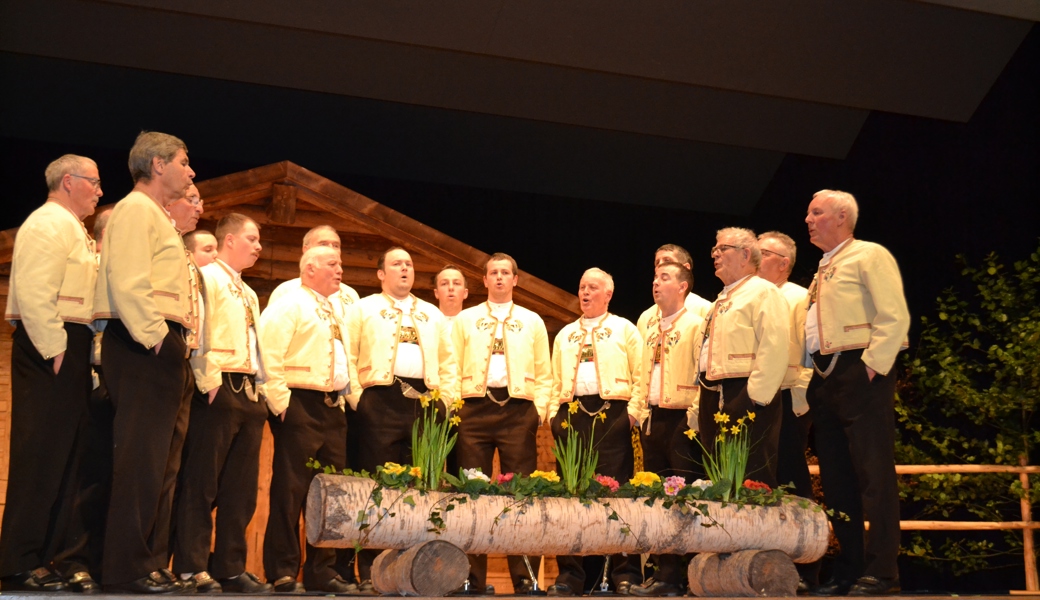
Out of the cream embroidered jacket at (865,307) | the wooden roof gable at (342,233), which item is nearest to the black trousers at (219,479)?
the wooden roof gable at (342,233)

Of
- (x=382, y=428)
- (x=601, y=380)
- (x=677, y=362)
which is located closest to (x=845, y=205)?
(x=677, y=362)

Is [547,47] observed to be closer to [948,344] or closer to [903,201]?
[903,201]

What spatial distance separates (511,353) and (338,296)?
1.10 meters

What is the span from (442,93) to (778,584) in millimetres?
5517

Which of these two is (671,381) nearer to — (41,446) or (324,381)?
(324,381)

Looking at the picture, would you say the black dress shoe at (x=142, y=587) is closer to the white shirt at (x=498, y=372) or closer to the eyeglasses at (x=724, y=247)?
the white shirt at (x=498, y=372)

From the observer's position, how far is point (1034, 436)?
7629 millimetres

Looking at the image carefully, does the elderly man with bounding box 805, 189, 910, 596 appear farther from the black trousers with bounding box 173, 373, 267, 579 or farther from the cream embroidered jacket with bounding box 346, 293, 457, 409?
the black trousers with bounding box 173, 373, 267, 579

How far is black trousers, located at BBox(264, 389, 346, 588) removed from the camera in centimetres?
519

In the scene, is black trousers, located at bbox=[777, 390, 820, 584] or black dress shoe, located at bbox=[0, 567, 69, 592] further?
black trousers, located at bbox=[777, 390, 820, 584]

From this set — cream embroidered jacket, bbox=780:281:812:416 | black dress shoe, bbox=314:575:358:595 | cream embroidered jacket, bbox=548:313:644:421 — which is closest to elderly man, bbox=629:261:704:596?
cream embroidered jacket, bbox=548:313:644:421

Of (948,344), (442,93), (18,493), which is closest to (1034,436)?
(948,344)

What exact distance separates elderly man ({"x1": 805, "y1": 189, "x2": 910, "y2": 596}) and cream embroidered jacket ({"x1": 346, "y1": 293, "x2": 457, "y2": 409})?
2142 millimetres

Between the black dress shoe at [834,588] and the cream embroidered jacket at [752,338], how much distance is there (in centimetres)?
90
